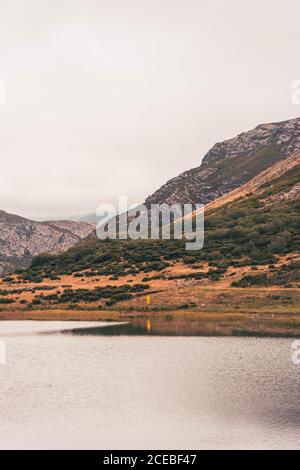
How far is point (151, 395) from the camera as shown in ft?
152

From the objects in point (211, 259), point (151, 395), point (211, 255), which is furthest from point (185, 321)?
point (211, 255)

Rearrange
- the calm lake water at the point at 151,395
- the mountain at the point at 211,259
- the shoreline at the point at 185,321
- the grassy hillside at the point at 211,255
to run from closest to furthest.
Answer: the calm lake water at the point at 151,395, the shoreline at the point at 185,321, the mountain at the point at 211,259, the grassy hillside at the point at 211,255

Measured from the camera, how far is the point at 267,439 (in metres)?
34.9

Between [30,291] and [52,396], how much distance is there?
96.2 meters

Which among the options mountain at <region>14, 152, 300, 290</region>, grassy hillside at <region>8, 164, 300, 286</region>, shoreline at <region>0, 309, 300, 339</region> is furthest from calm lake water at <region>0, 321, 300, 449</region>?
grassy hillside at <region>8, 164, 300, 286</region>

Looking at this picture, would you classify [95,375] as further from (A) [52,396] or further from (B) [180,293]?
(B) [180,293]

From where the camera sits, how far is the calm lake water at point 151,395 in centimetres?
3556

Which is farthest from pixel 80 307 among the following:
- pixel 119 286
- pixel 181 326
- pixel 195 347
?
pixel 195 347

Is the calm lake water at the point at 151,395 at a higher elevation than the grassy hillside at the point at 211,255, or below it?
below

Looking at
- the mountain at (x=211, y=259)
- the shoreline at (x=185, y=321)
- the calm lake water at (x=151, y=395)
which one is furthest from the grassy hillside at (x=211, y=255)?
the calm lake water at (x=151, y=395)

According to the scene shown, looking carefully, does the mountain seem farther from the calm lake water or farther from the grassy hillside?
the calm lake water

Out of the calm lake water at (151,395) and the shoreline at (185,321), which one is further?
the shoreline at (185,321)

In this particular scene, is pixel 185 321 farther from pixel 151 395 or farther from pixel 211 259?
pixel 211 259

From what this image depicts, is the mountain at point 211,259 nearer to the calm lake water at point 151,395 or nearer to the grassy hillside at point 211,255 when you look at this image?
the grassy hillside at point 211,255
